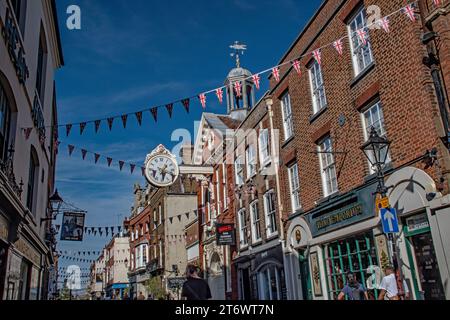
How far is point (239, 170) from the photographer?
22156 millimetres

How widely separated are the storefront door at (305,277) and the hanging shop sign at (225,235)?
6.40m

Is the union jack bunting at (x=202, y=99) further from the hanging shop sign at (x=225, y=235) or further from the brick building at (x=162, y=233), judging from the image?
the brick building at (x=162, y=233)

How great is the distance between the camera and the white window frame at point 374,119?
1109 cm

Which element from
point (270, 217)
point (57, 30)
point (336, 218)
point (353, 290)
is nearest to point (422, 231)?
point (353, 290)

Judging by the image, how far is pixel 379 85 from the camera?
1100 centimetres

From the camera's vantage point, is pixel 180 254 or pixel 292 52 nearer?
pixel 292 52

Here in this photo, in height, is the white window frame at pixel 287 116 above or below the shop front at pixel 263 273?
above

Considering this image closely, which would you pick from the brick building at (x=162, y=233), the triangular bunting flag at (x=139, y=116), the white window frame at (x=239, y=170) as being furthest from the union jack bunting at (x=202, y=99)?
the brick building at (x=162, y=233)

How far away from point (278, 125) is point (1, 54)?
38.1ft
